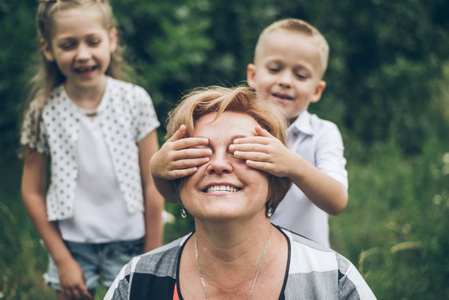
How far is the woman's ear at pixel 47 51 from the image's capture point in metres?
2.62

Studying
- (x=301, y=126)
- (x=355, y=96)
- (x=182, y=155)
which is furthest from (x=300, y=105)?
(x=355, y=96)

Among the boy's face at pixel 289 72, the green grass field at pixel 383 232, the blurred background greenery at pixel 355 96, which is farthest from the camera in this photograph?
the blurred background greenery at pixel 355 96

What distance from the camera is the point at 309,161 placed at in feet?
7.86

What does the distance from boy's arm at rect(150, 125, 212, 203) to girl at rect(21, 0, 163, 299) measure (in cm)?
78

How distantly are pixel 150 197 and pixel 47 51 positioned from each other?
95cm

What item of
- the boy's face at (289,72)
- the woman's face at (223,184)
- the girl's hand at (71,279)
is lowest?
the girl's hand at (71,279)

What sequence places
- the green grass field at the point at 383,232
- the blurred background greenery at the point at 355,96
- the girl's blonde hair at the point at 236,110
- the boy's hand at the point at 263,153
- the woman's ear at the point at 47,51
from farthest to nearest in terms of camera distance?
the blurred background greenery at the point at 355,96
the green grass field at the point at 383,232
the woman's ear at the point at 47,51
the girl's blonde hair at the point at 236,110
the boy's hand at the point at 263,153

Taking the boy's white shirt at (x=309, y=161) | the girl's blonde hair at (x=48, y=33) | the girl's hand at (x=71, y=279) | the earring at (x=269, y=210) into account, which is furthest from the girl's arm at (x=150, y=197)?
the earring at (x=269, y=210)

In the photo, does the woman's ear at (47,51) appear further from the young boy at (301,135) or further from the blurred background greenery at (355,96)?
the young boy at (301,135)

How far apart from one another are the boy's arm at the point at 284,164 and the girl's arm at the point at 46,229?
1.29 meters

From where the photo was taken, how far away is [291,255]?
1.87 meters

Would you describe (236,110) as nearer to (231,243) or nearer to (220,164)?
(220,164)

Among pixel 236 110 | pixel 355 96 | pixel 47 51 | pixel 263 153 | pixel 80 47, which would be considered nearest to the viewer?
pixel 263 153

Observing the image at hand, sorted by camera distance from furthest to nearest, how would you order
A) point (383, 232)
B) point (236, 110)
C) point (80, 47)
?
point (383, 232) → point (80, 47) → point (236, 110)
